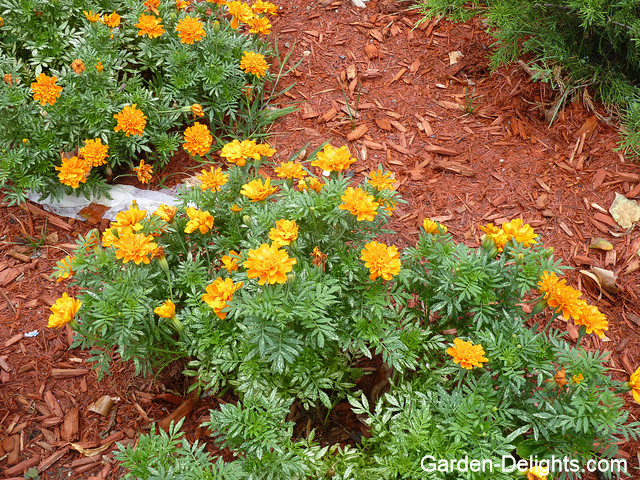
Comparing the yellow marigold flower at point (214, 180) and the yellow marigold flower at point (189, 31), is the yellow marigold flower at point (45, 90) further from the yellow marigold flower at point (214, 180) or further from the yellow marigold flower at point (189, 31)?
the yellow marigold flower at point (214, 180)

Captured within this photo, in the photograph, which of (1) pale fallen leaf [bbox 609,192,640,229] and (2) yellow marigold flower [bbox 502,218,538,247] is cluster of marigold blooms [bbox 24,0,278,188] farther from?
(1) pale fallen leaf [bbox 609,192,640,229]

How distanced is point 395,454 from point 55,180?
252 cm

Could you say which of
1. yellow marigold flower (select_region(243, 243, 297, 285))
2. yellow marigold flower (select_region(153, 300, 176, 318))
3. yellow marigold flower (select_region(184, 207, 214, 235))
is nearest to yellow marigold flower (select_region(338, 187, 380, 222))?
yellow marigold flower (select_region(243, 243, 297, 285))

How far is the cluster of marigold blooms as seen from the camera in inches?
113

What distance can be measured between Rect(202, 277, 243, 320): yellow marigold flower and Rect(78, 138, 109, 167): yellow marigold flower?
1386 mm

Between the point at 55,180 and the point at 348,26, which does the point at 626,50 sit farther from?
the point at 55,180

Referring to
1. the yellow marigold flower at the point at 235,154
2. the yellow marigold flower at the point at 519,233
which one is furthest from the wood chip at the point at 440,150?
the yellow marigold flower at the point at 235,154

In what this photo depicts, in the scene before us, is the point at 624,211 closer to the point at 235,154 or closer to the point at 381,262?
the point at 381,262

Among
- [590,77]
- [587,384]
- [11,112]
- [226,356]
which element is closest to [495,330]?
[587,384]

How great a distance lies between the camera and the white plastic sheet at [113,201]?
323 centimetres

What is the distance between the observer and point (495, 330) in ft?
6.69

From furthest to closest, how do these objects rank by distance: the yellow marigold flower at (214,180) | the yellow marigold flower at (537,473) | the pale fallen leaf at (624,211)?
1. the pale fallen leaf at (624,211)
2. the yellow marigold flower at (214,180)
3. the yellow marigold flower at (537,473)

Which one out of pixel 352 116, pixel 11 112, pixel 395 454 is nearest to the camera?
pixel 395 454

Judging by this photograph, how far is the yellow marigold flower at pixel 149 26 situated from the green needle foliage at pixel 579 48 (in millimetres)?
2186
